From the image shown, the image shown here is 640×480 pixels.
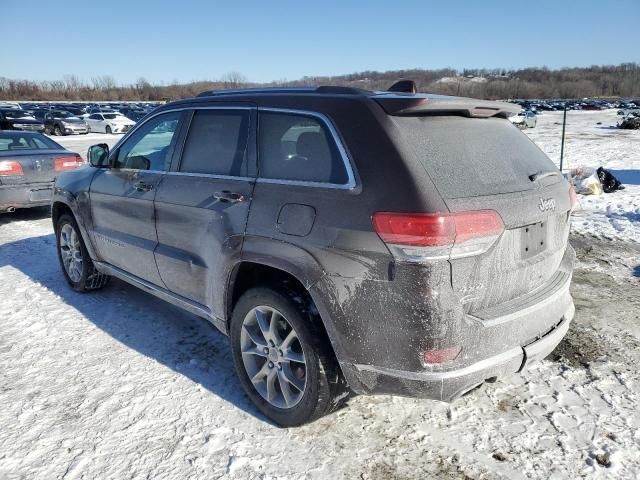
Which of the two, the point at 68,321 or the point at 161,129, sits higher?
the point at 161,129

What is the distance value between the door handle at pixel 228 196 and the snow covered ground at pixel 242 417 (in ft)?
4.04

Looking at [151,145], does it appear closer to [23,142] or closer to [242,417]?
[242,417]

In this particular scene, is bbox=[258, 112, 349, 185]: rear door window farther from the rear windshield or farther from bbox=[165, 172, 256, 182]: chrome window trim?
the rear windshield

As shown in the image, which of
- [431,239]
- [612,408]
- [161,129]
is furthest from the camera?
[161,129]

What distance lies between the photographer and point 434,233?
220cm

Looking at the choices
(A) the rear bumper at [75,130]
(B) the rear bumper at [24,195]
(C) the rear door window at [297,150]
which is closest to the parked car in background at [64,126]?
(A) the rear bumper at [75,130]

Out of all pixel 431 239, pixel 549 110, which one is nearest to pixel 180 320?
pixel 431 239

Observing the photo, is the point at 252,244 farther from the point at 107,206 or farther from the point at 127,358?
the point at 107,206

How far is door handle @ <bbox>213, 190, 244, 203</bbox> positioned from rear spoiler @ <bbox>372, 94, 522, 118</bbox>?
95cm

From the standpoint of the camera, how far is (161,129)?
3.92m

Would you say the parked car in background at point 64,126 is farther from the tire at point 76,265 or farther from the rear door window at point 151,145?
the rear door window at point 151,145

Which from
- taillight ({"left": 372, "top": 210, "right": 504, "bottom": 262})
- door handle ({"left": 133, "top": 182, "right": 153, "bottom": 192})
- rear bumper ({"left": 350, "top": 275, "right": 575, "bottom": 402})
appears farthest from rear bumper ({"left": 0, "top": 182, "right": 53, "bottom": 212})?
taillight ({"left": 372, "top": 210, "right": 504, "bottom": 262})

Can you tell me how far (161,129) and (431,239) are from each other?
8.48ft

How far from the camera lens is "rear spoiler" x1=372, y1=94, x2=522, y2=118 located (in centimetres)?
249
